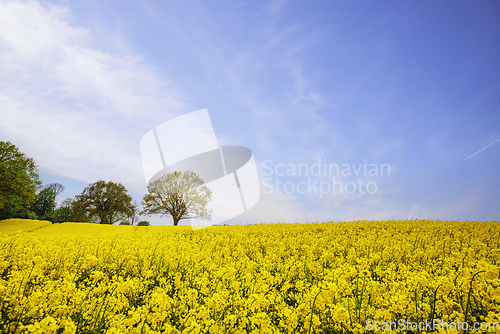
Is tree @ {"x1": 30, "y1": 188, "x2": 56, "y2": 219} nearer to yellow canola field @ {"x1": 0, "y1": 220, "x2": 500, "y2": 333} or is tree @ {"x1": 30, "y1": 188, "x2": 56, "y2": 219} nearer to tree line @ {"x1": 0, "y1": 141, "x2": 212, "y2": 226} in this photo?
tree line @ {"x1": 0, "y1": 141, "x2": 212, "y2": 226}

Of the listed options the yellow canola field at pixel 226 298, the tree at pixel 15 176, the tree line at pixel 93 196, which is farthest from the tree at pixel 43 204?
the yellow canola field at pixel 226 298

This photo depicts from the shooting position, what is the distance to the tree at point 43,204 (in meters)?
44.6

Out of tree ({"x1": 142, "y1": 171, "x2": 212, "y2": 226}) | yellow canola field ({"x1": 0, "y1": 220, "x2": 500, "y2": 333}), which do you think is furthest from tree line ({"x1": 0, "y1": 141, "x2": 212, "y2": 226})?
yellow canola field ({"x1": 0, "y1": 220, "x2": 500, "y2": 333})

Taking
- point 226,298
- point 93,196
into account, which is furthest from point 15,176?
point 226,298

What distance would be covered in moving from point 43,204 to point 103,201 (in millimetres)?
14316

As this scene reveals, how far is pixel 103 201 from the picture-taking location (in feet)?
139

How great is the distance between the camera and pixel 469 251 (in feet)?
22.2

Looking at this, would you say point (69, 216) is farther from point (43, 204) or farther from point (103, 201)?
point (103, 201)

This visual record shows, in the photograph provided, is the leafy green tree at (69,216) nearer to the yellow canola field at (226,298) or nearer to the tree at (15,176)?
the tree at (15,176)

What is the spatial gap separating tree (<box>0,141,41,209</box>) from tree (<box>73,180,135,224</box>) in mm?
9740

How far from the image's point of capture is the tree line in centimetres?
2972

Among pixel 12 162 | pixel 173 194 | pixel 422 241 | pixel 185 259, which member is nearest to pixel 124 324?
pixel 185 259

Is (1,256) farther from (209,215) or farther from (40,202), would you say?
(40,202)

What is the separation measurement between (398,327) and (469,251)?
556 centimetres
